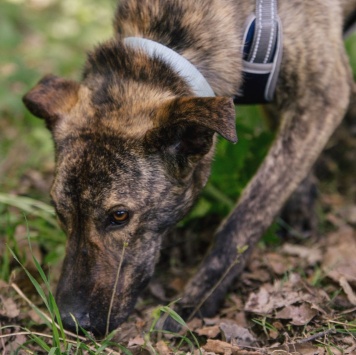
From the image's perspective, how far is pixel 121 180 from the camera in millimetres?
3146

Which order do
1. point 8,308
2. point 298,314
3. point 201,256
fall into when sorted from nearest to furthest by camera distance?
point 298,314
point 8,308
point 201,256

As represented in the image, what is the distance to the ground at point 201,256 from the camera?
10.2 feet

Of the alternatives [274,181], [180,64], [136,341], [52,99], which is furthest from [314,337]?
[52,99]

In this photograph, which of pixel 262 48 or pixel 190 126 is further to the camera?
pixel 262 48

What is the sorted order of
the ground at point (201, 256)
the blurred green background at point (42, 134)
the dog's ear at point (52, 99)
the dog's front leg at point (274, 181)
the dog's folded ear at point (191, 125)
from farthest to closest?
the blurred green background at point (42, 134)
the dog's front leg at point (274, 181)
the dog's ear at point (52, 99)
the ground at point (201, 256)
the dog's folded ear at point (191, 125)

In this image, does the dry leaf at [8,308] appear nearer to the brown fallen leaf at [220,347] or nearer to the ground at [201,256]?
the ground at [201,256]

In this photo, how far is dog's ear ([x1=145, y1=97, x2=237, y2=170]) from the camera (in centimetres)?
286

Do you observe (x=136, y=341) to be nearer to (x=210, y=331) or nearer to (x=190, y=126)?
(x=210, y=331)

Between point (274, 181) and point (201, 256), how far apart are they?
2.90 feet

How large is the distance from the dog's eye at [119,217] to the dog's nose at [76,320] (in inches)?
19.6

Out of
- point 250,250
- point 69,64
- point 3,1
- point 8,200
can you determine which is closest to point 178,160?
point 250,250

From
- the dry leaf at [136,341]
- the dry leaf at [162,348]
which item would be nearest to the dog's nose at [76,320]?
the dry leaf at [136,341]

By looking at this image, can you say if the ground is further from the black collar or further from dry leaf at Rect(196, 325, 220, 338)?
the black collar

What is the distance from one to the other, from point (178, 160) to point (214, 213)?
1.34 metres
